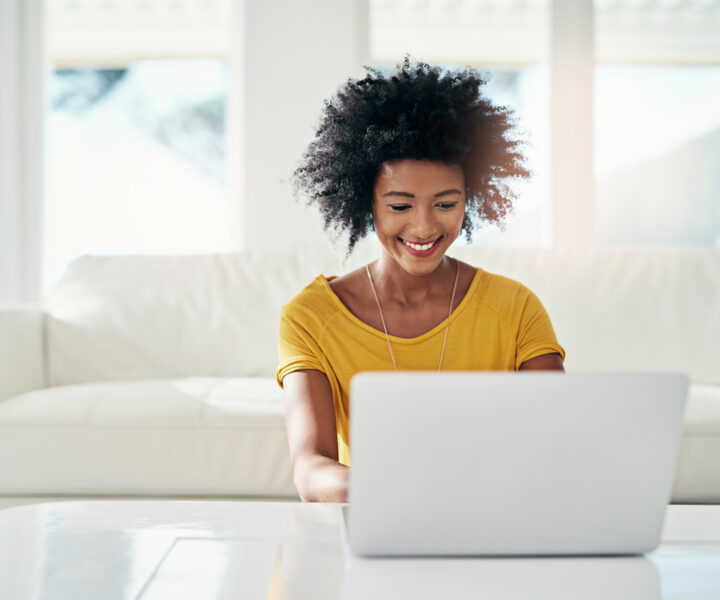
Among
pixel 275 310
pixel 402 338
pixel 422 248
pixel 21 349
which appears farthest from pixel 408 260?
pixel 21 349

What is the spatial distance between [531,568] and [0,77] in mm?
3576

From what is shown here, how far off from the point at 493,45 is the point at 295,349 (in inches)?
105

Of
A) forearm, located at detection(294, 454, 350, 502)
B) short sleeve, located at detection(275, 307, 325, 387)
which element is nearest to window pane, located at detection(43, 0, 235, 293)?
short sleeve, located at detection(275, 307, 325, 387)

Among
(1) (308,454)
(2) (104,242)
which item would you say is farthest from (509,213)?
(2) (104,242)

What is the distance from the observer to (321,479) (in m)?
1.02

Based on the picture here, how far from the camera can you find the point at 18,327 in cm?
206

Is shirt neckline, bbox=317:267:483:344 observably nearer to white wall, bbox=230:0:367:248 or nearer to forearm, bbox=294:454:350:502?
forearm, bbox=294:454:350:502

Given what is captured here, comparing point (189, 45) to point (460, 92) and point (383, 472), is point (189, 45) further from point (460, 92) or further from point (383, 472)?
point (383, 472)

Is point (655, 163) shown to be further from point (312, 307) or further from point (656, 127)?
point (312, 307)

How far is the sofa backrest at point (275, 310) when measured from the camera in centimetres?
212

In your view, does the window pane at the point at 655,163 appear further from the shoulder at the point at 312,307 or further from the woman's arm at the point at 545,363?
the shoulder at the point at 312,307

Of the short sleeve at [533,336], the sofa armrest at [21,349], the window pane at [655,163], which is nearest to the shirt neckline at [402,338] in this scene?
the short sleeve at [533,336]

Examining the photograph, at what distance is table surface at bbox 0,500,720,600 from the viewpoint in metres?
0.50

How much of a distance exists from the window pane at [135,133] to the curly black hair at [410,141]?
6.81ft
